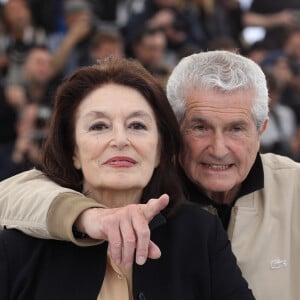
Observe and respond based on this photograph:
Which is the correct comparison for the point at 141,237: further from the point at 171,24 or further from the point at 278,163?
the point at 171,24

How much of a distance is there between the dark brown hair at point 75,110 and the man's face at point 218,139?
16 centimetres

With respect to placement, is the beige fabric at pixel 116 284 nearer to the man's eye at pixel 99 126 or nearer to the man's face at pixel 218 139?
the man's eye at pixel 99 126

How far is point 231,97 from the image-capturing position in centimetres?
271


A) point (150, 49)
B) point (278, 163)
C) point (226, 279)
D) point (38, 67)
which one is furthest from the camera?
point (150, 49)

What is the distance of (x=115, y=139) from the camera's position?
2393mm

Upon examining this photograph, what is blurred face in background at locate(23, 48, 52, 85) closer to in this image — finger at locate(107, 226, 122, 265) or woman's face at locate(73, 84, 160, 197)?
woman's face at locate(73, 84, 160, 197)

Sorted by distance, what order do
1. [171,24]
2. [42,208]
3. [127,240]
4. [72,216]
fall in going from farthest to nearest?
[171,24]
[42,208]
[72,216]
[127,240]

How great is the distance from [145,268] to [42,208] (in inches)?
14.4

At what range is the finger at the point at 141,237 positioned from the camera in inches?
77.1

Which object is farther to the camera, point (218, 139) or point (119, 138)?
point (218, 139)

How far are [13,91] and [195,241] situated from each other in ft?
12.2

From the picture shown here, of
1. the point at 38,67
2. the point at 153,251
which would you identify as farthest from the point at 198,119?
the point at 38,67

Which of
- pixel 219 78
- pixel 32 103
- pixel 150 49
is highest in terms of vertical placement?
pixel 150 49

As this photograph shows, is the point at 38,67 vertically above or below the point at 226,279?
above
